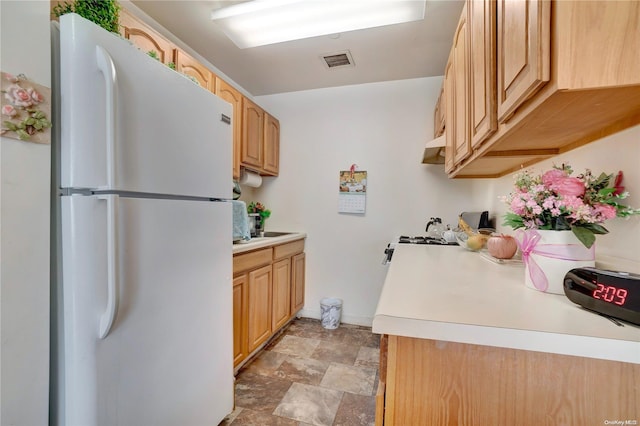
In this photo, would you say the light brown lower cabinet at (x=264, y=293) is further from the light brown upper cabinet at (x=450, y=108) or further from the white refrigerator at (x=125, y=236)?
the light brown upper cabinet at (x=450, y=108)

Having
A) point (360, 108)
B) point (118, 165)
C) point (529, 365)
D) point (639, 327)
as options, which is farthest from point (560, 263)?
point (360, 108)

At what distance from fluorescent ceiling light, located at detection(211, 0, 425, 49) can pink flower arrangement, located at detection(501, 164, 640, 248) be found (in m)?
1.39

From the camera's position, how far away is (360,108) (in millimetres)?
2848

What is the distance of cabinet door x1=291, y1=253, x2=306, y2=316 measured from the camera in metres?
2.76

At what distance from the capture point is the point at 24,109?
75 centimetres

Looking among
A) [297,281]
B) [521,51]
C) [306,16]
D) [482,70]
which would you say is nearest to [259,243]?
[297,281]

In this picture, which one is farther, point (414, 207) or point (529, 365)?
point (414, 207)

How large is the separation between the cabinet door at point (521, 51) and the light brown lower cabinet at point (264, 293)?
167 centimetres

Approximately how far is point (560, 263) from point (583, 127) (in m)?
0.51

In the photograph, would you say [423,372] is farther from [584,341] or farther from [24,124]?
[24,124]

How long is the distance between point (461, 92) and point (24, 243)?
6.26ft

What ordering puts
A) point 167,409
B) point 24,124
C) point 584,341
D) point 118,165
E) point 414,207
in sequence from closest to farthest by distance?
1. point 584,341
2. point 24,124
3. point 118,165
4. point 167,409
5. point 414,207

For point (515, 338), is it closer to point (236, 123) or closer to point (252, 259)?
point (252, 259)

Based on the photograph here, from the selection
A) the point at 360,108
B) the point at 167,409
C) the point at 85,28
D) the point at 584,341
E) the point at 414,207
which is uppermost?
the point at 360,108
